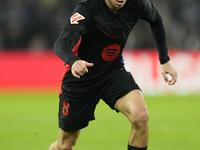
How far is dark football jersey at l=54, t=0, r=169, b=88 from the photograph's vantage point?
3428 millimetres

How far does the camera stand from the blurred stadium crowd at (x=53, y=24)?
36.1ft

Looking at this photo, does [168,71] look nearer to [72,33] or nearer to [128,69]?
[72,33]

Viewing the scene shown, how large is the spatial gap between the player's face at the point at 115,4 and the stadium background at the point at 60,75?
2140 mm

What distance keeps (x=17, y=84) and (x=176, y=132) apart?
509cm

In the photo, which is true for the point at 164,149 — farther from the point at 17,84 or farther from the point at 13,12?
the point at 13,12

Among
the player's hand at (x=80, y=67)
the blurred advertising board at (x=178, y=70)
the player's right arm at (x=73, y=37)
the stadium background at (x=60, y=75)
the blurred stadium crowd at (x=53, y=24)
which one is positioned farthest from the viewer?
the blurred stadium crowd at (x=53, y=24)

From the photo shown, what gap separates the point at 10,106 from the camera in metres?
8.41

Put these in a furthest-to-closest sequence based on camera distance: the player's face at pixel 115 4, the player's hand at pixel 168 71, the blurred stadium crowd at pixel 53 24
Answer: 1. the blurred stadium crowd at pixel 53 24
2. the player's hand at pixel 168 71
3. the player's face at pixel 115 4

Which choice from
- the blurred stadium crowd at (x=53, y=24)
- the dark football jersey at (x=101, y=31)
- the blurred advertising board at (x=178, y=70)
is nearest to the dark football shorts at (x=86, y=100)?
the dark football jersey at (x=101, y=31)

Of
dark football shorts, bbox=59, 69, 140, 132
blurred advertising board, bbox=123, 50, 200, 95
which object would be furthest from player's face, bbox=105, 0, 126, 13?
blurred advertising board, bbox=123, 50, 200, 95

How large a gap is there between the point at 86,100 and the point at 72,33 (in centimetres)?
89

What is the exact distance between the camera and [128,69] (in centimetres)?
966

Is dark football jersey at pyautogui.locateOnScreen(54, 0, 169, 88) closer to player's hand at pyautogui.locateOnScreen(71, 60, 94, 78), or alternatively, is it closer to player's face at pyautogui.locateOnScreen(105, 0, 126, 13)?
player's face at pyautogui.locateOnScreen(105, 0, 126, 13)

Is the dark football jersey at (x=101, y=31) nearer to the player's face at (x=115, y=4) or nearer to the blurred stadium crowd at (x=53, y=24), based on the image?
the player's face at (x=115, y=4)
